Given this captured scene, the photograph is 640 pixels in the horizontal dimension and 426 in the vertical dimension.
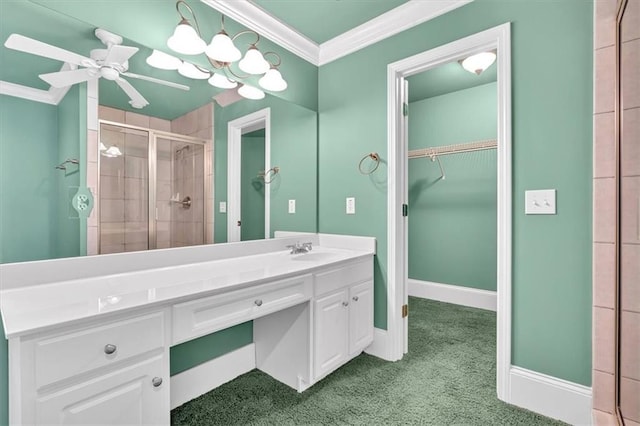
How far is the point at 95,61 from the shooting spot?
1.40 m

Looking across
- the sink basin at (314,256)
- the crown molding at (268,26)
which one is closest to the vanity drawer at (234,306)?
the sink basin at (314,256)

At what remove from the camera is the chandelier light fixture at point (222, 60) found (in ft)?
5.31

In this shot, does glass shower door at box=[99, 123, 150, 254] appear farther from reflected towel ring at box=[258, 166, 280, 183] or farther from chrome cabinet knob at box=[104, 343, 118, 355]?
reflected towel ring at box=[258, 166, 280, 183]

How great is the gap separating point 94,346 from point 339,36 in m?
2.40

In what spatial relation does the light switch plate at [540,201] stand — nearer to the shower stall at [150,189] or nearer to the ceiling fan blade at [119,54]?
the shower stall at [150,189]

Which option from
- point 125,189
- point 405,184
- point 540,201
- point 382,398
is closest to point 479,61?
point 405,184

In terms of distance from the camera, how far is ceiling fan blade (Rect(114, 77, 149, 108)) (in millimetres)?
1491

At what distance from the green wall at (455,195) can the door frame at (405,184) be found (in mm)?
1471

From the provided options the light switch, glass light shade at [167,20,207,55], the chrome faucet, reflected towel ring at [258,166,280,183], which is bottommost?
the chrome faucet

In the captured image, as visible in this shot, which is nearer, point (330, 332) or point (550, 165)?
point (550, 165)

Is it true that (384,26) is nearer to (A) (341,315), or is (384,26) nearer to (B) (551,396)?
(A) (341,315)

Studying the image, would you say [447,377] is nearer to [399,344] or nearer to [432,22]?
[399,344]

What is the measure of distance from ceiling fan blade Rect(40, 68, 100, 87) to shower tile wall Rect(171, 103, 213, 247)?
0.40 meters

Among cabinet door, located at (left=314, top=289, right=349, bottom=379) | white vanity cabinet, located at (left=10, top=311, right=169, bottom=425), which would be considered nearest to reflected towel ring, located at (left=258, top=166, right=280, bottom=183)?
cabinet door, located at (left=314, top=289, right=349, bottom=379)
